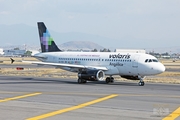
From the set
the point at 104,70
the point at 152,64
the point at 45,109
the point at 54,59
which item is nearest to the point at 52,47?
the point at 54,59

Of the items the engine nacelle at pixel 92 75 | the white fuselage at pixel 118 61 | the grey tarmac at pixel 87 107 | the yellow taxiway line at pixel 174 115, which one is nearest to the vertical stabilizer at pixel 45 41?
the white fuselage at pixel 118 61

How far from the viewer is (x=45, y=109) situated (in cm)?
1795

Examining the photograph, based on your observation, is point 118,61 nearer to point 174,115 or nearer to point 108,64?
A: point 108,64

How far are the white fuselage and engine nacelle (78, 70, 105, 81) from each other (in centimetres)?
193

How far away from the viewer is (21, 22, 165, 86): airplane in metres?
35.4

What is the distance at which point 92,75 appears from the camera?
117 ft

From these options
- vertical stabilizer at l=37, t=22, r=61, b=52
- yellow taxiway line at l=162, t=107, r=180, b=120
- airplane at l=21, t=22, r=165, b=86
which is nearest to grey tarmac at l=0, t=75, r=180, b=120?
yellow taxiway line at l=162, t=107, r=180, b=120

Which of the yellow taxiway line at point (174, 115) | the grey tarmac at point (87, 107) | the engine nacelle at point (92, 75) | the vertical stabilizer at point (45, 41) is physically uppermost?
the vertical stabilizer at point (45, 41)

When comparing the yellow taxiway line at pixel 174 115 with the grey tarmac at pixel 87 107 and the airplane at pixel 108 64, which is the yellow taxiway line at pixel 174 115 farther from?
the airplane at pixel 108 64

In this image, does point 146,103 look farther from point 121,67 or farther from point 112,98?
point 121,67

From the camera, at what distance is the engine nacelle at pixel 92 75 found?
35.6 meters

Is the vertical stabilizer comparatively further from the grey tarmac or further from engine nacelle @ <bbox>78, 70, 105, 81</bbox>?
the grey tarmac

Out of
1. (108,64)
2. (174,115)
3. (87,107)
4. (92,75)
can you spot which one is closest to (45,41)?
(108,64)

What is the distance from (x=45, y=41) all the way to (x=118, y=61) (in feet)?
41.6
